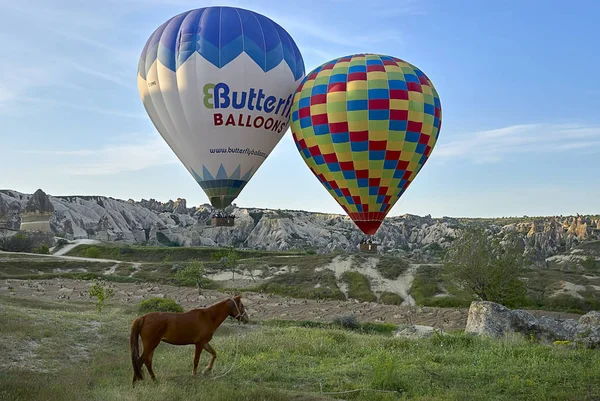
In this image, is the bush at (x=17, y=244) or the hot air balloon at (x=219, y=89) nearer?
the hot air balloon at (x=219, y=89)

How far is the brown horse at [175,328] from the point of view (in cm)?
1091

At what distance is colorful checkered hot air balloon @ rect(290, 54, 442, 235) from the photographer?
2831 centimetres

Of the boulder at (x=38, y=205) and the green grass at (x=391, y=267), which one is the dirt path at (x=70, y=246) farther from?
the green grass at (x=391, y=267)

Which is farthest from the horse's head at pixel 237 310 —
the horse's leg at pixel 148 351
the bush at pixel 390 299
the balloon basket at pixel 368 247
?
the bush at pixel 390 299

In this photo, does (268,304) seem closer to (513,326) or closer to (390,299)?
(390,299)

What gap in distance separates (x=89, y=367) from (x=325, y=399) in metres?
6.94

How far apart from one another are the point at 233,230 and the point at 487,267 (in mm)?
125452

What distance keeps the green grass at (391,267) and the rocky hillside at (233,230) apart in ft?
187

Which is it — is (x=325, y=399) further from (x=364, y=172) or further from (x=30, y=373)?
(x=364, y=172)

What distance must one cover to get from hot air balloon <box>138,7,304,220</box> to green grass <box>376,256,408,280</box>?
128 ft

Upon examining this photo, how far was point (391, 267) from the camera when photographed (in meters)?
69.8

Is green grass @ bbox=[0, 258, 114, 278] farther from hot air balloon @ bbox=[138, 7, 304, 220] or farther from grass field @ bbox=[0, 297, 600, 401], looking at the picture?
grass field @ bbox=[0, 297, 600, 401]

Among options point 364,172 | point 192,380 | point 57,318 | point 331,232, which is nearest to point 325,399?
point 192,380

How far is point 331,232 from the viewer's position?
16300cm
